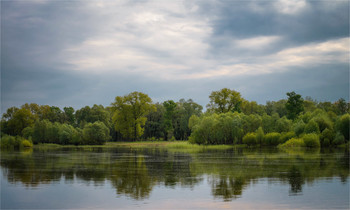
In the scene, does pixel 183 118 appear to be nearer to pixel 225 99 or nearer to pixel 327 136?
pixel 225 99

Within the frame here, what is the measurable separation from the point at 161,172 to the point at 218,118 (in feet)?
196

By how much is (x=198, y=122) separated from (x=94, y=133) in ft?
108

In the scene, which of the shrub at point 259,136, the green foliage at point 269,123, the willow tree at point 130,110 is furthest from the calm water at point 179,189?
the willow tree at point 130,110

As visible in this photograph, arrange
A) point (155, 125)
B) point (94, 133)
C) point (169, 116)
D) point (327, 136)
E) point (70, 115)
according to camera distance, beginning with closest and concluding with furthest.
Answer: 1. point (327, 136)
2. point (94, 133)
3. point (169, 116)
4. point (155, 125)
5. point (70, 115)

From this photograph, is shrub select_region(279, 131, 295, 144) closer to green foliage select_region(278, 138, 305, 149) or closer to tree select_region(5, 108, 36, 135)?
green foliage select_region(278, 138, 305, 149)

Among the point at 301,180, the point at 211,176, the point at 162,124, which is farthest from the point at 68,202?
the point at 162,124

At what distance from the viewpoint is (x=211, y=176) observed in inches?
1096

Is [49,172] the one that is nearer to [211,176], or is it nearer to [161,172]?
[161,172]

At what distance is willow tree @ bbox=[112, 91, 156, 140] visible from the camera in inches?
4466

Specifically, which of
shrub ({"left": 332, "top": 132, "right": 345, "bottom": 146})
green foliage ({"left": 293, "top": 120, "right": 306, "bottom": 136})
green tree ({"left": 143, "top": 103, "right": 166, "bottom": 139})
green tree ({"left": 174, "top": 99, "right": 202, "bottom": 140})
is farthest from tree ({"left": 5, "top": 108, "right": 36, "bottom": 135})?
shrub ({"left": 332, "top": 132, "right": 345, "bottom": 146})

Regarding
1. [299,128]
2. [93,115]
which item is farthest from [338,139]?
[93,115]

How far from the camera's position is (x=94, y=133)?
106500 mm

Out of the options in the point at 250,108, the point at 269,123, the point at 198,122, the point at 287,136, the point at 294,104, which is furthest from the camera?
the point at 250,108

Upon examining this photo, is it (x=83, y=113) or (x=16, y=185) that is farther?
(x=83, y=113)
